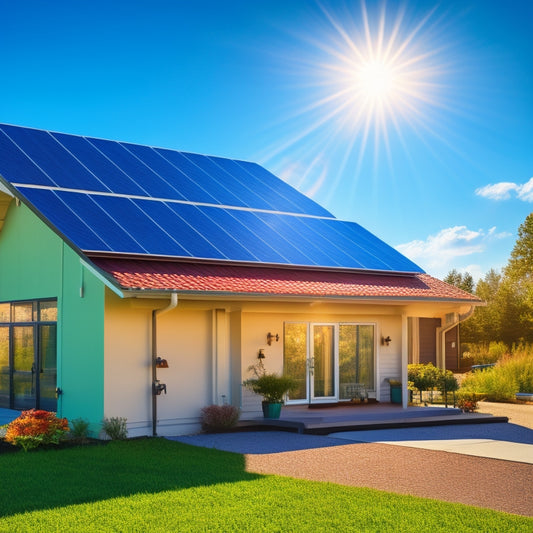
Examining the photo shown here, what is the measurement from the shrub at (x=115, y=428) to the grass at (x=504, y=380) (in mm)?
11089

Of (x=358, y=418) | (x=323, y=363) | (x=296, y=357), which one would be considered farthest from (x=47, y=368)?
(x=358, y=418)

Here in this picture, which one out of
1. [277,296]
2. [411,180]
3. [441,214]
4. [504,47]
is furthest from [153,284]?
[441,214]

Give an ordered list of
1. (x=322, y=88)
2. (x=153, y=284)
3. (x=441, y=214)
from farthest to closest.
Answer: (x=441, y=214) < (x=322, y=88) < (x=153, y=284)

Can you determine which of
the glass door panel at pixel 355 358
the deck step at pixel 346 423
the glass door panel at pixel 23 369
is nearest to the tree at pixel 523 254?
the glass door panel at pixel 355 358

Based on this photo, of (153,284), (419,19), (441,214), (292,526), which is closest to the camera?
(292,526)

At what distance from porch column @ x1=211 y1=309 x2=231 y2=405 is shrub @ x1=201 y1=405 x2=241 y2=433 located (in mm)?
451

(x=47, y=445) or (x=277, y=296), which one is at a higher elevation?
(x=277, y=296)

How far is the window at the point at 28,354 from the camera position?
50.6 feet

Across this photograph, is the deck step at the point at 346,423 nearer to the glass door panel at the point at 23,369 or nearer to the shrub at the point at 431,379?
the shrub at the point at 431,379

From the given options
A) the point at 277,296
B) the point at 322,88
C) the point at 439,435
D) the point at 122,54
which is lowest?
the point at 439,435

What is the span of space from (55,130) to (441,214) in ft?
72.2

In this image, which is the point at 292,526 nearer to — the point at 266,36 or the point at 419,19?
the point at 419,19

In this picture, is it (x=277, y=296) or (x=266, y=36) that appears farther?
(x=266, y=36)

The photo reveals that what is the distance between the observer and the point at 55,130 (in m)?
19.4
